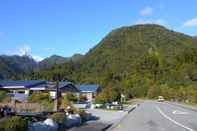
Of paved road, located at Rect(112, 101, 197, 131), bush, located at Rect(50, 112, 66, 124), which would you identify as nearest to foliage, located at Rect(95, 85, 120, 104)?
paved road, located at Rect(112, 101, 197, 131)

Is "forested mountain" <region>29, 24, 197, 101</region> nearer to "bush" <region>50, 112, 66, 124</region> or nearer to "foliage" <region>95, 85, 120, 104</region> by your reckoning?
"foliage" <region>95, 85, 120, 104</region>

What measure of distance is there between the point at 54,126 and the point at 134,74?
140m

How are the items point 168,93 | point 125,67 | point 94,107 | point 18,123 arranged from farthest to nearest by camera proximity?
point 125,67 → point 168,93 → point 94,107 → point 18,123

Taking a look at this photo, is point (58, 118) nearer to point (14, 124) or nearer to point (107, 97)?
point (14, 124)

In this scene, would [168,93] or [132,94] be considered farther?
[132,94]

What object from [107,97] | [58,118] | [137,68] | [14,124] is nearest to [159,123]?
[58,118]

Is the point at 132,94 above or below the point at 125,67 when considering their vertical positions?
below

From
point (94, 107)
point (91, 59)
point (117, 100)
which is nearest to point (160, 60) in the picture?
point (91, 59)

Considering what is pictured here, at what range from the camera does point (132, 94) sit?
152 meters

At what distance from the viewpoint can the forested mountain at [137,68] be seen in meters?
134

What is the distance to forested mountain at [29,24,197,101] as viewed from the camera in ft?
438

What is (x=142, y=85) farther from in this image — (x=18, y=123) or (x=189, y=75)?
(x=18, y=123)

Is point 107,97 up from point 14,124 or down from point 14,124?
up

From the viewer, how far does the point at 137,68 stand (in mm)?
162750
